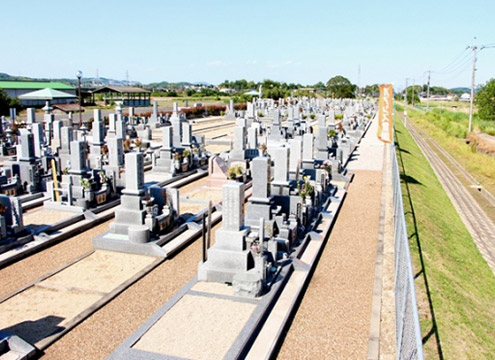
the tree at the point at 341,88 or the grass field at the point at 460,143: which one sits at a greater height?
the tree at the point at 341,88

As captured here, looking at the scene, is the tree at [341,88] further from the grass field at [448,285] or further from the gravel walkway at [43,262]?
the gravel walkway at [43,262]

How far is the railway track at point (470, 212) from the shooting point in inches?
626

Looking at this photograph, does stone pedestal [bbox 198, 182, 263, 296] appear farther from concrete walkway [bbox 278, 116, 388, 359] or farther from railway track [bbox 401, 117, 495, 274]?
railway track [bbox 401, 117, 495, 274]

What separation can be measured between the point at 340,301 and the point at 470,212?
14510mm

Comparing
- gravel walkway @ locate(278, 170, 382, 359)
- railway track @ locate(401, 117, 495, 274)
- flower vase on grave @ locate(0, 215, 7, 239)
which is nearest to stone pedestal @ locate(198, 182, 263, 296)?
gravel walkway @ locate(278, 170, 382, 359)

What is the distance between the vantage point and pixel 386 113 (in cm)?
1739

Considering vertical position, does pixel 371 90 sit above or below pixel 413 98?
above

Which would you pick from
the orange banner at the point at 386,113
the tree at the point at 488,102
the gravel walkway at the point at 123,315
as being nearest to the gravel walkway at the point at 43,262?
the gravel walkway at the point at 123,315

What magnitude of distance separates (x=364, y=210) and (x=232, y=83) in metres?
138

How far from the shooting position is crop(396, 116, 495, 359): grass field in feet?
25.8

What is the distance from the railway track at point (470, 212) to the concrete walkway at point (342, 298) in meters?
4.06

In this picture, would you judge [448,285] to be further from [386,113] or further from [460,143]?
[460,143]

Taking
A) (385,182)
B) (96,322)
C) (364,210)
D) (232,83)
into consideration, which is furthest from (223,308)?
(232,83)

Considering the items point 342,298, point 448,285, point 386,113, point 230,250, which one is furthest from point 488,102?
point 230,250
